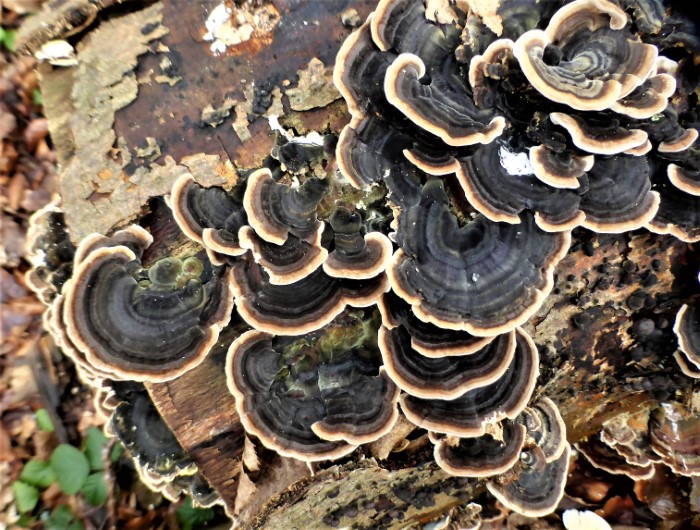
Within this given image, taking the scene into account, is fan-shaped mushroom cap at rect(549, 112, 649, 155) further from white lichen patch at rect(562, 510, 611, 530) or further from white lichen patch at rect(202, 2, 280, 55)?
white lichen patch at rect(562, 510, 611, 530)

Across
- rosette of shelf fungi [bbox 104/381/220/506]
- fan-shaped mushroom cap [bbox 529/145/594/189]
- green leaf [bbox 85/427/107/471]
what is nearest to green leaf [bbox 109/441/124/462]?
green leaf [bbox 85/427/107/471]

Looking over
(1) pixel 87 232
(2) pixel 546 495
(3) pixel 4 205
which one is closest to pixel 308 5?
(1) pixel 87 232

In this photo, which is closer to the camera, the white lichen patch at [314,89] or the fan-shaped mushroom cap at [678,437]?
the white lichen patch at [314,89]

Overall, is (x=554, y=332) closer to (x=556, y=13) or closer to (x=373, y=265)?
(x=373, y=265)

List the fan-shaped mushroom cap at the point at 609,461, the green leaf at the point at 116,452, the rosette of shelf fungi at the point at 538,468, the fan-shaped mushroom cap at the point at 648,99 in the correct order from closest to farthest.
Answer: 1. the fan-shaped mushroom cap at the point at 648,99
2. the rosette of shelf fungi at the point at 538,468
3. the fan-shaped mushroom cap at the point at 609,461
4. the green leaf at the point at 116,452

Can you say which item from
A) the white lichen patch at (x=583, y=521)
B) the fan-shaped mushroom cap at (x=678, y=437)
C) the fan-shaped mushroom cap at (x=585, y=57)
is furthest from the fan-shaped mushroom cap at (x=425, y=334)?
the white lichen patch at (x=583, y=521)

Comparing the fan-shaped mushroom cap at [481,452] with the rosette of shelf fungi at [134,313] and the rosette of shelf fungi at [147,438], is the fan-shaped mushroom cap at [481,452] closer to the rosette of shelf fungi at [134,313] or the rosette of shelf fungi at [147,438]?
the rosette of shelf fungi at [134,313]

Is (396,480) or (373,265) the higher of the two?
(373,265)
